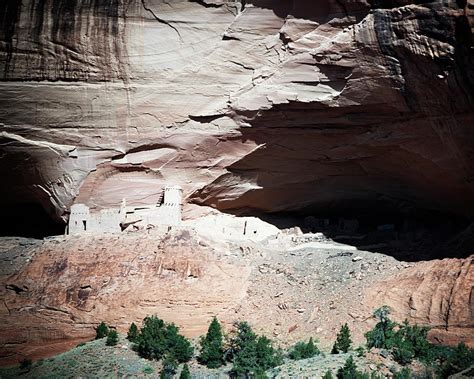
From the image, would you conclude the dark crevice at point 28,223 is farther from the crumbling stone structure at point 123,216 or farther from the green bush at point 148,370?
the green bush at point 148,370

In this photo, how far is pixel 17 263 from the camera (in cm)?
2220

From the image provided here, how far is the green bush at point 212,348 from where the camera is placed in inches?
719

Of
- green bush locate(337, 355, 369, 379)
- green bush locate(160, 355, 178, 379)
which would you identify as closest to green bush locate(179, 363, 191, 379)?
green bush locate(160, 355, 178, 379)

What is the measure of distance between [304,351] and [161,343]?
3.73 m

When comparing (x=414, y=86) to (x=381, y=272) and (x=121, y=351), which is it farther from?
(x=121, y=351)

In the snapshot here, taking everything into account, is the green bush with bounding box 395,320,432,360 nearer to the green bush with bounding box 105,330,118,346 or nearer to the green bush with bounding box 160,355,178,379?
the green bush with bounding box 160,355,178,379

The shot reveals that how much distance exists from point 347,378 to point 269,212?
1024 cm

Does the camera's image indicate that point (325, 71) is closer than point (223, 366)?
No

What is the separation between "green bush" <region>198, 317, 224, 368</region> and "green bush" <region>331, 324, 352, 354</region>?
2972 mm

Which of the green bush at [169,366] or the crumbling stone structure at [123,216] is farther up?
the crumbling stone structure at [123,216]

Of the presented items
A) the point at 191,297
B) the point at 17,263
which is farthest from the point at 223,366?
the point at 17,263

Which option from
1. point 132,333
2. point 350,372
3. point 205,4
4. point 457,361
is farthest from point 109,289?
point 457,361

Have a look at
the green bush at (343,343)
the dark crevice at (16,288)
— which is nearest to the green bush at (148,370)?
the green bush at (343,343)

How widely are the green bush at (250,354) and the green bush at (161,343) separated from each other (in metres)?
1.19
